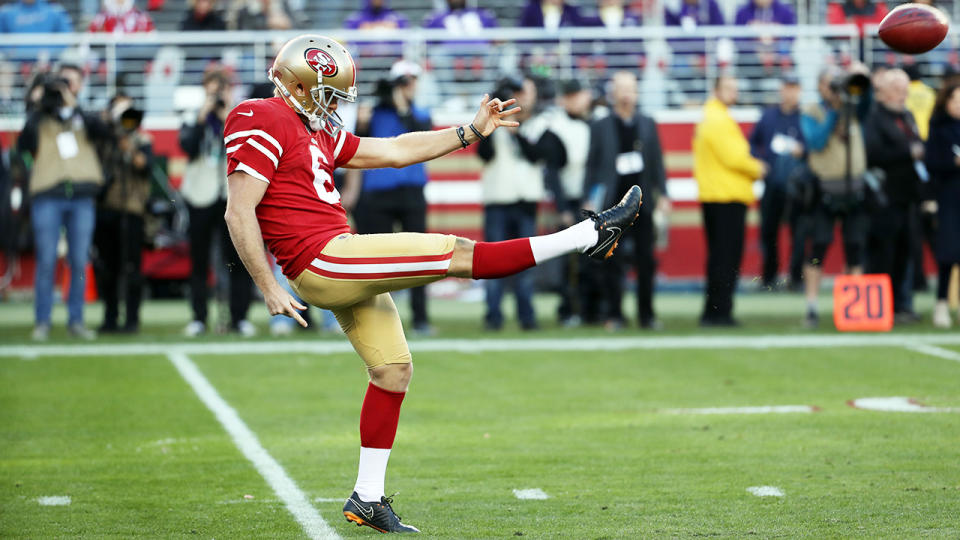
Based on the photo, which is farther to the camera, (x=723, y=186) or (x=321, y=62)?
(x=723, y=186)

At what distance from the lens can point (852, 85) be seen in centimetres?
1299

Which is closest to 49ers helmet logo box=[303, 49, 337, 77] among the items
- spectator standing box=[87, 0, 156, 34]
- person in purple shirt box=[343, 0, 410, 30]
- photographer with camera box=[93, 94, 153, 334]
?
photographer with camera box=[93, 94, 153, 334]

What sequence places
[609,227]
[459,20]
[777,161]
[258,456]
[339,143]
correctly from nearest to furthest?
[609,227] < [339,143] < [258,456] < [777,161] < [459,20]

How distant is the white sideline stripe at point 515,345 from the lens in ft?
39.3

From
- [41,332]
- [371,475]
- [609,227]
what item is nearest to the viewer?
[609,227]

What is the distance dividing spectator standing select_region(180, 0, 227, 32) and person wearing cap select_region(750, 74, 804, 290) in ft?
23.3

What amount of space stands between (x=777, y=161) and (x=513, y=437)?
9.42 meters

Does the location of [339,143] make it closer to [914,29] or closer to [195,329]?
[914,29]

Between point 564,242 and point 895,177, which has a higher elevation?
point 564,242

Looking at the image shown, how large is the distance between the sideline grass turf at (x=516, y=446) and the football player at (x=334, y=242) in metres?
0.55

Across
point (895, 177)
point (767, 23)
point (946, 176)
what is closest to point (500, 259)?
point (946, 176)

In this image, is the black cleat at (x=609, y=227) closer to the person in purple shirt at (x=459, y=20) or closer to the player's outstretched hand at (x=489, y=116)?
the player's outstretched hand at (x=489, y=116)

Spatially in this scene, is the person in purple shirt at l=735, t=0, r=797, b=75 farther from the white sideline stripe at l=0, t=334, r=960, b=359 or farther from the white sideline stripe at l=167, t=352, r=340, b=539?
the white sideline stripe at l=167, t=352, r=340, b=539

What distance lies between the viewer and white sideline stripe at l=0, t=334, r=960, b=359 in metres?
12.0
